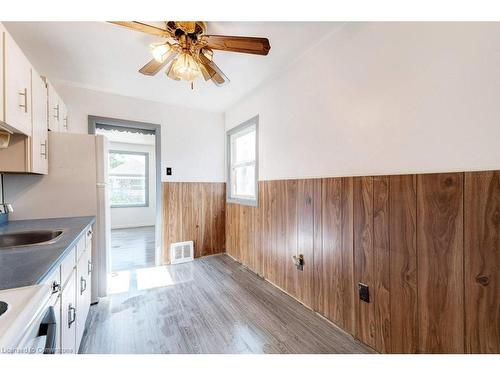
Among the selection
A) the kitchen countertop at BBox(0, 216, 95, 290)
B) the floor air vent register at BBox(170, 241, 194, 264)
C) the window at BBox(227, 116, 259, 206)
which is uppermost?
the window at BBox(227, 116, 259, 206)

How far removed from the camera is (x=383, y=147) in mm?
1439

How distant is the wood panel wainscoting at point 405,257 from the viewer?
3.39ft

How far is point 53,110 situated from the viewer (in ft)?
6.66

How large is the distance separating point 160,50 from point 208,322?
2223mm

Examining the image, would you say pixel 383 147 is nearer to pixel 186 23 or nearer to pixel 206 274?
pixel 186 23

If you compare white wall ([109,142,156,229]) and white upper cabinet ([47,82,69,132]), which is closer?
white upper cabinet ([47,82,69,132])

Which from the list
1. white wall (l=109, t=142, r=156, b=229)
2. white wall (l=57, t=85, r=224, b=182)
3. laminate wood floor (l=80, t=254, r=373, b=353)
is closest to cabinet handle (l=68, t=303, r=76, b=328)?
laminate wood floor (l=80, t=254, r=373, b=353)

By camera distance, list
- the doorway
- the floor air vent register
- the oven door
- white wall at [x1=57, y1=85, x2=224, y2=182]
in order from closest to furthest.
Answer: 1. the oven door
2. white wall at [x1=57, y1=85, x2=224, y2=182]
3. the floor air vent register
4. the doorway

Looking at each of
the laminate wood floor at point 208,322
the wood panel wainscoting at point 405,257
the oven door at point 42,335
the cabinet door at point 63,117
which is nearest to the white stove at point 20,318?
the oven door at point 42,335

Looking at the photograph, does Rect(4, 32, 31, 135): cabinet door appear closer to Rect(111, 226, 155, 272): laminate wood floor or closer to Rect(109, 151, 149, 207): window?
Rect(111, 226, 155, 272): laminate wood floor

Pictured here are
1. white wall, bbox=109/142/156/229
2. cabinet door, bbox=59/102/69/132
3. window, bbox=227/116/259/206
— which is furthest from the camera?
white wall, bbox=109/142/156/229

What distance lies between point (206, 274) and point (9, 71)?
8.36ft

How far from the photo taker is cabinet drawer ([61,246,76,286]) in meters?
1.07

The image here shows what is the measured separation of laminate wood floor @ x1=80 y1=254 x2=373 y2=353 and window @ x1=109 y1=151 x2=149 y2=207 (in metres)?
4.13
